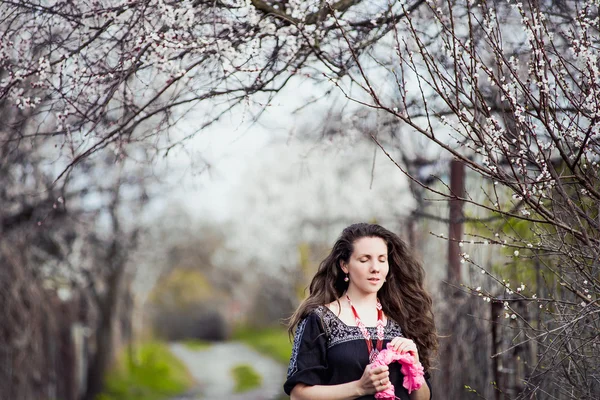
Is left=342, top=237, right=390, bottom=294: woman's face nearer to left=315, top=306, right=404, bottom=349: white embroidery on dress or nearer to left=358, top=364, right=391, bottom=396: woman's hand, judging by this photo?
left=315, top=306, right=404, bottom=349: white embroidery on dress

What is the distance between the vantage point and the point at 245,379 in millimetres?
18922

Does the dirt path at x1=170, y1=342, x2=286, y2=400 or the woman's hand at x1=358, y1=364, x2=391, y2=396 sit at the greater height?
the woman's hand at x1=358, y1=364, x2=391, y2=396

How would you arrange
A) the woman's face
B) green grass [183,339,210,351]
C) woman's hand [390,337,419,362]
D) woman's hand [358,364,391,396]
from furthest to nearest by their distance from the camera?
1. green grass [183,339,210,351]
2. the woman's face
3. woman's hand [390,337,419,362]
4. woman's hand [358,364,391,396]

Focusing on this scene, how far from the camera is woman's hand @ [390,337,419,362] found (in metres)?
3.61

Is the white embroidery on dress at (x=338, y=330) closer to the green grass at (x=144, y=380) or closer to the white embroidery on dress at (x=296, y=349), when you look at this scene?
the white embroidery on dress at (x=296, y=349)

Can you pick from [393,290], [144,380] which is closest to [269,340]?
[144,380]

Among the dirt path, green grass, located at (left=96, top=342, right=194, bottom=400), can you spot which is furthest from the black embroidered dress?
the dirt path

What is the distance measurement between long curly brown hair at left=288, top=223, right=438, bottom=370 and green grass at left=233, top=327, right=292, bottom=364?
17.9m

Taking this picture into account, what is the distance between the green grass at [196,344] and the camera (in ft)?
104

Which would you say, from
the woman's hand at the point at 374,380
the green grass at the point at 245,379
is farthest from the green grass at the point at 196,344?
the woman's hand at the point at 374,380

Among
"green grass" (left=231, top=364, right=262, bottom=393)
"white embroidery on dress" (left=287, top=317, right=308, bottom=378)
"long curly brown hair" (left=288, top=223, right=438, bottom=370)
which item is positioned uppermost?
"long curly brown hair" (left=288, top=223, right=438, bottom=370)

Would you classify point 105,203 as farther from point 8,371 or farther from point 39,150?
point 8,371

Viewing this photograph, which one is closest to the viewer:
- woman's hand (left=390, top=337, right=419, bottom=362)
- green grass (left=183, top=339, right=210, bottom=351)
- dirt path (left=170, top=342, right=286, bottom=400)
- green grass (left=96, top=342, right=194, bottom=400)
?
woman's hand (left=390, top=337, right=419, bottom=362)

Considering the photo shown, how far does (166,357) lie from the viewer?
22.1 meters
